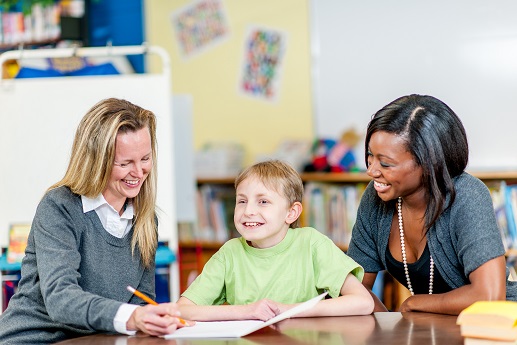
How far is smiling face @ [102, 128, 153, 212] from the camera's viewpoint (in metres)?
1.92

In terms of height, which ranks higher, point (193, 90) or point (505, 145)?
point (193, 90)

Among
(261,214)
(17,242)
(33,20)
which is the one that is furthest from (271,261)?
(33,20)

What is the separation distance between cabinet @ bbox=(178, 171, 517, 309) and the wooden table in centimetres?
228

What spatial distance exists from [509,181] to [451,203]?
2215 mm

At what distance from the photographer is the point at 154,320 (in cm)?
164

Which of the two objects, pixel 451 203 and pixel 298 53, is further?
pixel 298 53

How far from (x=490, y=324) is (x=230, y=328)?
52 cm

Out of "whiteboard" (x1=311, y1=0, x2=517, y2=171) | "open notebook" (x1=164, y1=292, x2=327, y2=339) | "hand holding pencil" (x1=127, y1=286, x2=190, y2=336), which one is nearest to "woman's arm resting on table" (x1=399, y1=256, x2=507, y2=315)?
"open notebook" (x1=164, y1=292, x2=327, y2=339)

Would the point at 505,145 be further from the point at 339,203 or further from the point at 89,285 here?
the point at 89,285

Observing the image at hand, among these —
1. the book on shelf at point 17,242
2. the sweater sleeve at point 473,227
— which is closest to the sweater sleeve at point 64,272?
the sweater sleeve at point 473,227

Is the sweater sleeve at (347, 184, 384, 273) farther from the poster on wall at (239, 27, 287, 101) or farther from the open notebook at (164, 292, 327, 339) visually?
the poster on wall at (239, 27, 287, 101)

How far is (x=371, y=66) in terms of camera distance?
14.7 ft

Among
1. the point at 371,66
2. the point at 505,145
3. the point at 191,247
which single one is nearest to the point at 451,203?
the point at 505,145

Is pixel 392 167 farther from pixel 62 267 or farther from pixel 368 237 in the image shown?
pixel 62 267
